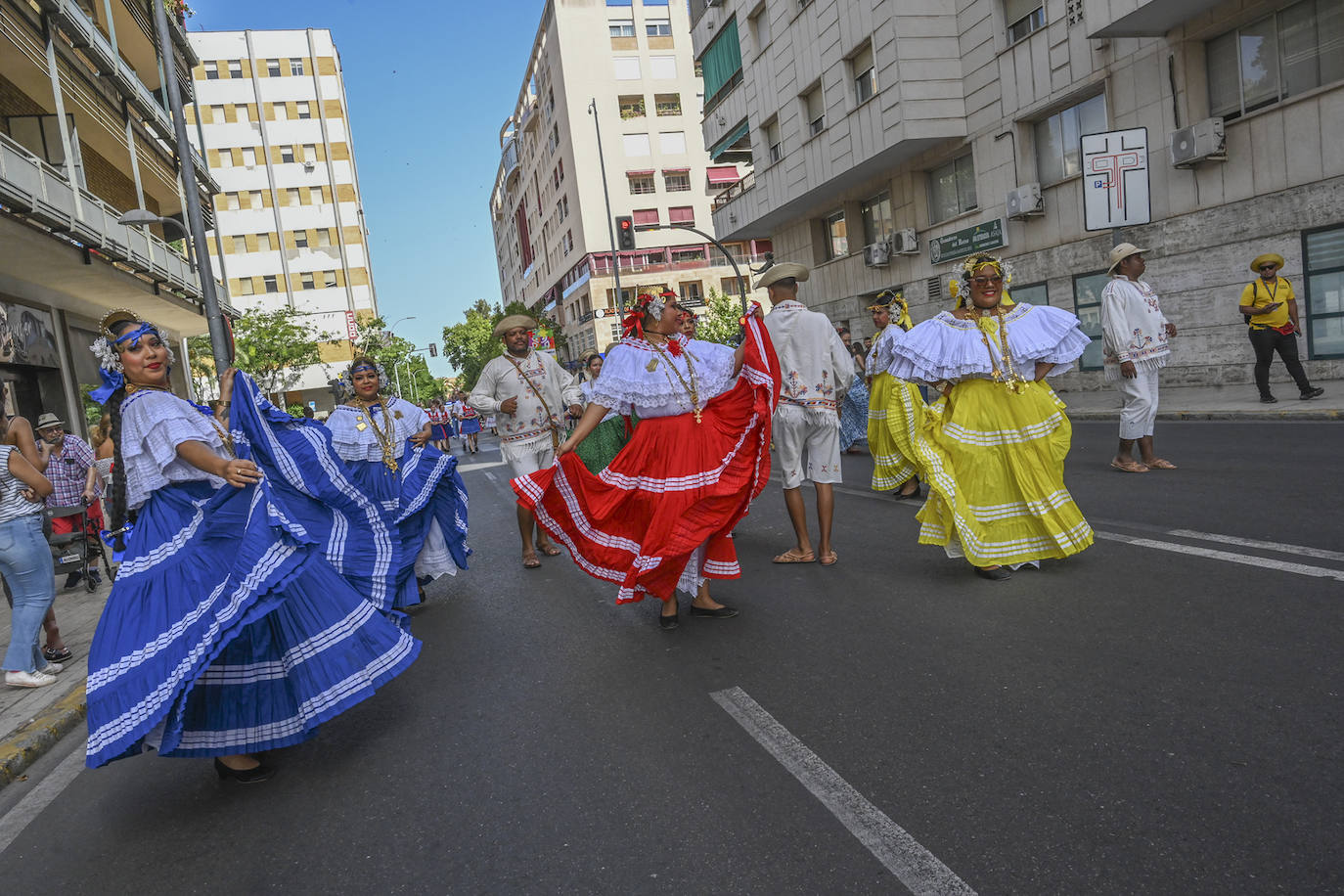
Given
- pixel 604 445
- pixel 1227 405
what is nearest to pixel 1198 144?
pixel 1227 405

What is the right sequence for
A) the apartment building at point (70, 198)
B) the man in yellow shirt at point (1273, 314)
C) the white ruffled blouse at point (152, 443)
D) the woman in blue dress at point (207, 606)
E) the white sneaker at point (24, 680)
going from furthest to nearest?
the apartment building at point (70, 198) < the man in yellow shirt at point (1273, 314) < the white sneaker at point (24, 680) < the white ruffled blouse at point (152, 443) < the woman in blue dress at point (207, 606)

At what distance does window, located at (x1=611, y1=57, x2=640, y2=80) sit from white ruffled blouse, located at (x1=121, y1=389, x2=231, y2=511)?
2352 inches

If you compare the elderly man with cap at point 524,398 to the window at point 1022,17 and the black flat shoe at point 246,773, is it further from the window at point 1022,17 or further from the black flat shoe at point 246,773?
the window at point 1022,17

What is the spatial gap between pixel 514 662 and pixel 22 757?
2.42 m

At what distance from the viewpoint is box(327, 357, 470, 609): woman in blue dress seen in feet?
20.5

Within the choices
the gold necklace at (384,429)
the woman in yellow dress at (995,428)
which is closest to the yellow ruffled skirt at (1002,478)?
the woman in yellow dress at (995,428)

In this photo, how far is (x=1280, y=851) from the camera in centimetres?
230

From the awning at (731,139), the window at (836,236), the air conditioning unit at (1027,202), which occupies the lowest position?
the air conditioning unit at (1027,202)

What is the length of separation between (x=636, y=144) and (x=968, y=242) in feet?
139

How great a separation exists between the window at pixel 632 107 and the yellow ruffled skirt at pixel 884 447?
5462 centimetres

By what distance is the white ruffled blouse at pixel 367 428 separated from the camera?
623 centimetres

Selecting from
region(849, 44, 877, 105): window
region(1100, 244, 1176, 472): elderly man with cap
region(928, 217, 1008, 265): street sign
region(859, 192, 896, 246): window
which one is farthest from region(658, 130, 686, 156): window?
region(1100, 244, 1176, 472): elderly man with cap

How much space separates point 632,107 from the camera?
58.6 m

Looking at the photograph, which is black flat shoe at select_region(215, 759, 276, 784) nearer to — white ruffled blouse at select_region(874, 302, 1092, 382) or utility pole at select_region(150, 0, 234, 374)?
white ruffled blouse at select_region(874, 302, 1092, 382)
